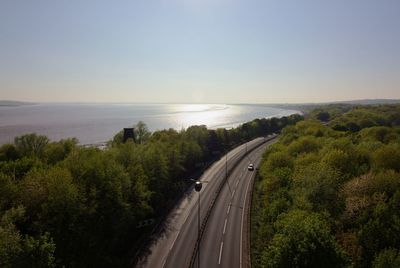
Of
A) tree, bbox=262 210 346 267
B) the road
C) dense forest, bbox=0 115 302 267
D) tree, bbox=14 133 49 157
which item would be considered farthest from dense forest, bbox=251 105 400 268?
tree, bbox=14 133 49 157

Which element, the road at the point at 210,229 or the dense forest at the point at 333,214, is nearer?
the dense forest at the point at 333,214

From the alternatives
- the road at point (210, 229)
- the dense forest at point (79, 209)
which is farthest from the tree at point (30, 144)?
the road at point (210, 229)

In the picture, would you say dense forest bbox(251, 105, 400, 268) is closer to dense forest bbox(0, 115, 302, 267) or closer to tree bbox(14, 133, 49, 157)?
dense forest bbox(0, 115, 302, 267)

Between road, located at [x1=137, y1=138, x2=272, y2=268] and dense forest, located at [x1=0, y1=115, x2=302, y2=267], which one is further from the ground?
dense forest, located at [x1=0, y1=115, x2=302, y2=267]

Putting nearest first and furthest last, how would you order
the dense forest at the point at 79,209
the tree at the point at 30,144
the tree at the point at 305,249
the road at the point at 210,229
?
the tree at the point at 305,249
the dense forest at the point at 79,209
the road at the point at 210,229
the tree at the point at 30,144

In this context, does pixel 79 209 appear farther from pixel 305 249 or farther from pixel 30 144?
pixel 30 144

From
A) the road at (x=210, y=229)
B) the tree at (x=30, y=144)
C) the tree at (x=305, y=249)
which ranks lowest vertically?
the road at (x=210, y=229)

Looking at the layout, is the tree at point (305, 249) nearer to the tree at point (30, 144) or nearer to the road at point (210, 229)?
the road at point (210, 229)

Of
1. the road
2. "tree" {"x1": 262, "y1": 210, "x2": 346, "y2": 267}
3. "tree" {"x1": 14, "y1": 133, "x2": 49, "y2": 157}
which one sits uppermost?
"tree" {"x1": 14, "y1": 133, "x2": 49, "y2": 157}


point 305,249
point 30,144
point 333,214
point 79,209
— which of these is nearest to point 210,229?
point 333,214

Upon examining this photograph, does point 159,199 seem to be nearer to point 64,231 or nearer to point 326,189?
point 64,231

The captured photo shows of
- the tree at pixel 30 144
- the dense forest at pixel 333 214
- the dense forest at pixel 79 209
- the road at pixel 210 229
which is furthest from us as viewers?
the tree at pixel 30 144
